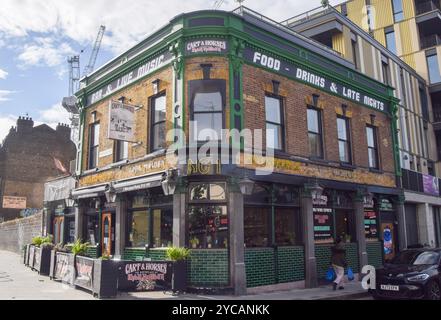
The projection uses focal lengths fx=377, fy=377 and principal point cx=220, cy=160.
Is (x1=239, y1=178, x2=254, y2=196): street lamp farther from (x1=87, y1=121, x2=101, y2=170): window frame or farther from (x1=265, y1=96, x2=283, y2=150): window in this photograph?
(x1=87, y1=121, x2=101, y2=170): window frame

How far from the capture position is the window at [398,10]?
1325 inches

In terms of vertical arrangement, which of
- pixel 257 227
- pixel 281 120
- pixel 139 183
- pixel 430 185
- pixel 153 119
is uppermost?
pixel 153 119

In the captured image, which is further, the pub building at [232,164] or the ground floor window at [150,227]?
the ground floor window at [150,227]

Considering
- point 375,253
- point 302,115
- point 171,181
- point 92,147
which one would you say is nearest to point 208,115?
point 171,181

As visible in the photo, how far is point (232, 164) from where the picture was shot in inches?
460

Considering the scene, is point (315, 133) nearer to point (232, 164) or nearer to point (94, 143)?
point (232, 164)

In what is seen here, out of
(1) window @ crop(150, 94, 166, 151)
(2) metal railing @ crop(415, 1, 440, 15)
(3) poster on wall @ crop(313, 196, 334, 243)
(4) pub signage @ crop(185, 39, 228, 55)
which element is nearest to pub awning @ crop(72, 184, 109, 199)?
(1) window @ crop(150, 94, 166, 151)

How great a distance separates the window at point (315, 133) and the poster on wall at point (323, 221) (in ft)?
6.16

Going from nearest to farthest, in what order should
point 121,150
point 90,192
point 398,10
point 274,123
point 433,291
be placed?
point 433,291
point 274,123
point 121,150
point 90,192
point 398,10

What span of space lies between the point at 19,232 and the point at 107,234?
1612 centimetres

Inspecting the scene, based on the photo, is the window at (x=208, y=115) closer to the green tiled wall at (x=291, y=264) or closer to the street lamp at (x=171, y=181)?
the street lamp at (x=171, y=181)

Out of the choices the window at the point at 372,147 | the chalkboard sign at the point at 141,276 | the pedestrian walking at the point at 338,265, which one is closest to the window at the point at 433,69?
the window at the point at 372,147

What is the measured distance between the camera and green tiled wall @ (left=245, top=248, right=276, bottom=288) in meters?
11.7
